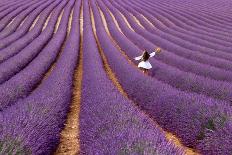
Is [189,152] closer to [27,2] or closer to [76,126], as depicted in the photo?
[76,126]

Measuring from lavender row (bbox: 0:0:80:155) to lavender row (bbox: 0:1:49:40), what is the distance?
10.7 metres

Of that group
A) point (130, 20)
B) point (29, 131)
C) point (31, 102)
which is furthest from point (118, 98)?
point (130, 20)

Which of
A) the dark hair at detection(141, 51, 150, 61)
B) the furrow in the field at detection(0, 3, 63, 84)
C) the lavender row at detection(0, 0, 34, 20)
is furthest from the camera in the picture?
the lavender row at detection(0, 0, 34, 20)

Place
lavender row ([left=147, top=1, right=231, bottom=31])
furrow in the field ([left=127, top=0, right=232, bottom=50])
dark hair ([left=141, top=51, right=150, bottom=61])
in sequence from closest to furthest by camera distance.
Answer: dark hair ([left=141, top=51, right=150, bottom=61]), furrow in the field ([left=127, top=0, right=232, bottom=50]), lavender row ([left=147, top=1, right=231, bottom=31])

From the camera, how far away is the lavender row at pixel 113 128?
4391mm

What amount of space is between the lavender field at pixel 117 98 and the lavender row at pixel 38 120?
1 centimetres

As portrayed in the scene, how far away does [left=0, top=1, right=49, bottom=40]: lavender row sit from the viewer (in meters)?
19.9

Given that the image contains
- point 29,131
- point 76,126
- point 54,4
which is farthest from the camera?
point 54,4

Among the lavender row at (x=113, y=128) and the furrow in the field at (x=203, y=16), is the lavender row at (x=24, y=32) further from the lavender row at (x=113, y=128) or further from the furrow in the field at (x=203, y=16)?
the furrow in the field at (x=203, y=16)

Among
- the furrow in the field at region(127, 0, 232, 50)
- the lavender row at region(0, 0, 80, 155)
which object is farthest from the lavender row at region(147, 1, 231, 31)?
the lavender row at region(0, 0, 80, 155)

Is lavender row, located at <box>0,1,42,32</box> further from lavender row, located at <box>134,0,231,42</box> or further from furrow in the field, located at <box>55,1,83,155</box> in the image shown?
furrow in the field, located at <box>55,1,83,155</box>

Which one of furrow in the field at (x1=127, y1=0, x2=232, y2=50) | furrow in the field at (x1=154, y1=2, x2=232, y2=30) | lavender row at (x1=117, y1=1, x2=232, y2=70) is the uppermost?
lavender row at (x1=117, y1=1, x2=232, y2=70)

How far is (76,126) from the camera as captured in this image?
7.59 meters

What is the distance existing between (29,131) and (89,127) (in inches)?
55.4
